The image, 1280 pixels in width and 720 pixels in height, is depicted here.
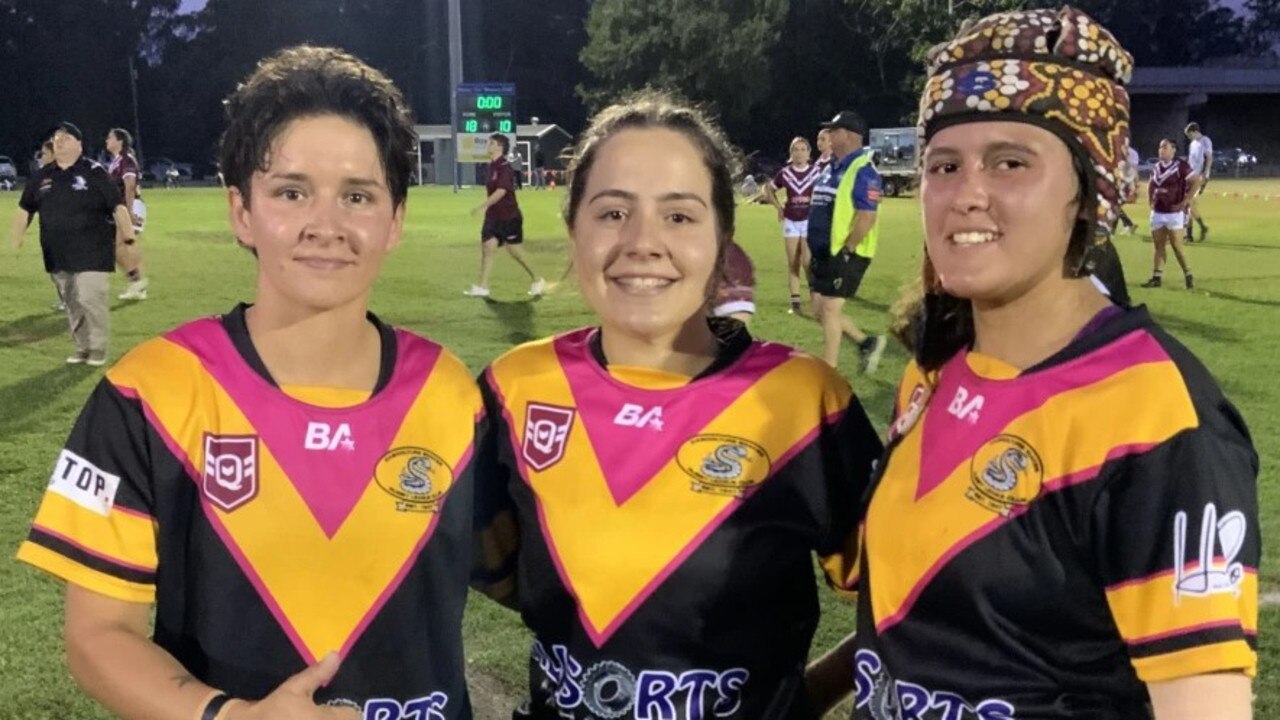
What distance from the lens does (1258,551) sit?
63.9 inches

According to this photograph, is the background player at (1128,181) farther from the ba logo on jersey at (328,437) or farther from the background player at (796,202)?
the background player at (796,202)

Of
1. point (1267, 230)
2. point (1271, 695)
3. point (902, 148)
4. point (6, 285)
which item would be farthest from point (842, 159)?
point (902, 148)

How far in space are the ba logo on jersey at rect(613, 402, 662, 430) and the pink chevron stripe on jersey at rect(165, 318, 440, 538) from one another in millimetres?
447

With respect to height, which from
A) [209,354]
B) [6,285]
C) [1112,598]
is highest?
[209,354]

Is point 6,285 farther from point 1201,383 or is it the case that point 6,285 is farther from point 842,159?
point 1201,383

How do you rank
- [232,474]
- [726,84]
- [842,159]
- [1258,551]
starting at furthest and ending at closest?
1. [726,84]
2. [842,159]
3. [232,474]
4. [1258,551]

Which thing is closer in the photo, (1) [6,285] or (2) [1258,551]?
(2) [1258,551]

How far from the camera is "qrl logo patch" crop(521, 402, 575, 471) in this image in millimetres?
2258

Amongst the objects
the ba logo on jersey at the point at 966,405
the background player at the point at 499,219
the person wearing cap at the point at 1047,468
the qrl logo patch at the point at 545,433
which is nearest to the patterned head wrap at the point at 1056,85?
the person wearing cap at the point at 1047,468

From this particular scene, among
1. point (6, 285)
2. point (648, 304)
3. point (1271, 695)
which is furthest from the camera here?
point (6, 285)

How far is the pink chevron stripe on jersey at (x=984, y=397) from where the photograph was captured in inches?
68.1

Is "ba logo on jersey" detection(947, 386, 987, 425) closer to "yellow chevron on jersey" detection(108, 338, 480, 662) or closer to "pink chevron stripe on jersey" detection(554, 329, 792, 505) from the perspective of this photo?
"pink chevron stripe on jersey" detection(554, 329, 792, 505)

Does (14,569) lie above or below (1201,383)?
below

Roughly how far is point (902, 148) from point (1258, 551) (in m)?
44.8
